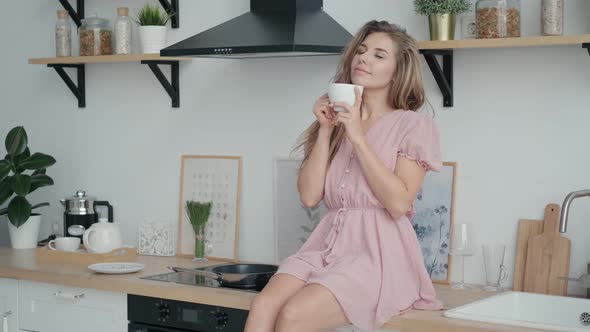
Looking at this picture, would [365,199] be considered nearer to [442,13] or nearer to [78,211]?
[442,13]

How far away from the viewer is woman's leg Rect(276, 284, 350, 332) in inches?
94.6

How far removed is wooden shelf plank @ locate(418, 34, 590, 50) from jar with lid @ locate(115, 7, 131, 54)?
50.5 inches

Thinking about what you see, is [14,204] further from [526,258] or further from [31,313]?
[526,258]

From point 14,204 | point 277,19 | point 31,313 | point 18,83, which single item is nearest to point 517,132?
point 277,19

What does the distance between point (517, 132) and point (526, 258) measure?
14.7 inches

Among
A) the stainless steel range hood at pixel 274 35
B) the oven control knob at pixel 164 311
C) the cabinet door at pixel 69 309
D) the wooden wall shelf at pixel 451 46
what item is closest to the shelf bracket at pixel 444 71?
the wooden wall shelf at pixel 451 46

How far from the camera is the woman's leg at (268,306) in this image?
2479 millimetres

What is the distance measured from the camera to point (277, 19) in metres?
3.09

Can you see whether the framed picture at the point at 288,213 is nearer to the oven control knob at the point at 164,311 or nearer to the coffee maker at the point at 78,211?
the oven control knob at the point at 164,311

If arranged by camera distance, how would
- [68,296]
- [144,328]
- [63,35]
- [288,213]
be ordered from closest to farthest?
[144,328], [68,296], [288,213], [63,35]

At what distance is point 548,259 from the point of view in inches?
110

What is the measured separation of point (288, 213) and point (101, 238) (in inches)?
27.5

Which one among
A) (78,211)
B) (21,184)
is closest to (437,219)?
(78,211)

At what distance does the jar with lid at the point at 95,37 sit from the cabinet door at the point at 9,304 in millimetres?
916
